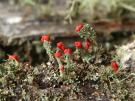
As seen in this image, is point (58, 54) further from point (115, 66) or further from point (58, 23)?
point (58, 23)

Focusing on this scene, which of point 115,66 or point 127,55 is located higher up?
point 127,55

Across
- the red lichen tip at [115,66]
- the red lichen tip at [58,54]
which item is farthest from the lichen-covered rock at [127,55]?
the red lichen tip at [58,54]

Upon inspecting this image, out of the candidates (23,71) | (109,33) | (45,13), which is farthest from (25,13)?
(23,71)

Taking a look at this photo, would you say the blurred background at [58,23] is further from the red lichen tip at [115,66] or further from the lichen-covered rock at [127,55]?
the red lichen tip at [115,66]

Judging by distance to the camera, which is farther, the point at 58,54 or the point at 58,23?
the point at 58,23

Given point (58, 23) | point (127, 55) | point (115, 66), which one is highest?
point (58, 23)

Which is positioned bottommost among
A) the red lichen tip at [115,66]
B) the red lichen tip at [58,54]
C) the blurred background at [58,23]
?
the red lichen tip at [115,66]

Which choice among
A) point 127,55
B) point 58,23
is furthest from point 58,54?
point 58,23
